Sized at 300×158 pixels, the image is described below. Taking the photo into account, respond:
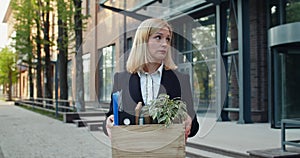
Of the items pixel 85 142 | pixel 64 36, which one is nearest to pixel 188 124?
pixel 85 142

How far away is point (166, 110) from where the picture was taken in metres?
1.69

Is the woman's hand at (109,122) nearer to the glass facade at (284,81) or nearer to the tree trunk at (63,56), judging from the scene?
the glass facade at (284,81)

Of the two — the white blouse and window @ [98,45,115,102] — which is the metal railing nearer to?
window @ [98,45,115,102]

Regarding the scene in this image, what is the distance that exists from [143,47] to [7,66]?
60.5m

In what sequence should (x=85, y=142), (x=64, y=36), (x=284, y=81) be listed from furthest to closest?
(x=64, y=36) → (x=284, y=81) → (x=85, y=142)

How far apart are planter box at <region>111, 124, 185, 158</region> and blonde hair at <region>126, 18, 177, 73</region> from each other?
301mm

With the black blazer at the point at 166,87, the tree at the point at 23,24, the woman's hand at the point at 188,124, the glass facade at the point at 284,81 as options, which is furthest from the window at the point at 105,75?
the tree at the point at 23,24

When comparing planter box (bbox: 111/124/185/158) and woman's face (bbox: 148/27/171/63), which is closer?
planter box (bbox: 111/124/185/158)

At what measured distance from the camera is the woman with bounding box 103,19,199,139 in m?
1.83

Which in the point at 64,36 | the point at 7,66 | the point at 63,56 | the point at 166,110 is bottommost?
the point at 166,110

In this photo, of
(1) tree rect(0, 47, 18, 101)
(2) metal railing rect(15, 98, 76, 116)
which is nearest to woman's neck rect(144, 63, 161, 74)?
(2) metal railing rect(15, 98, 76, 116)

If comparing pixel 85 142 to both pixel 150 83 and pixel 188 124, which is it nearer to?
pixel 150 83

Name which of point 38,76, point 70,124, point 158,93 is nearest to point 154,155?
point 158,93

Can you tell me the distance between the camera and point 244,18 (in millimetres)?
15016
